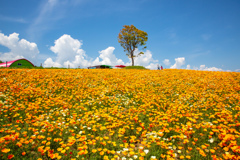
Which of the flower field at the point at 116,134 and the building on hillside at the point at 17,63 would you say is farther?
the building on hillside at the point at 17,63

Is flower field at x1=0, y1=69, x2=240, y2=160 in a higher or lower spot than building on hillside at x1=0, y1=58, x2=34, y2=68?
lower

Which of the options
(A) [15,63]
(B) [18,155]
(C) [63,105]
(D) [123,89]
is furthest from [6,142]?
(A) [15,63]

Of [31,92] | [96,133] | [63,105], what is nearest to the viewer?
[96,133]

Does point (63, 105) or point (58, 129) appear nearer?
point (58, 129)

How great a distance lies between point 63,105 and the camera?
6.35 metres

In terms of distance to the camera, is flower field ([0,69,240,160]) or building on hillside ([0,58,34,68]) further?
building on hillside ([0,58,34,68])

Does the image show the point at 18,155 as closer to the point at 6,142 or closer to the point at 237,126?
the point at 6,142

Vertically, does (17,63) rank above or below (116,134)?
above

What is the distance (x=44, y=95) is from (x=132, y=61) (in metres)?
47.4

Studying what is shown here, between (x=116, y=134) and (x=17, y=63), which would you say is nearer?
(x=116, y=134)

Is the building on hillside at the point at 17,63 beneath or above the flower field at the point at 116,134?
above

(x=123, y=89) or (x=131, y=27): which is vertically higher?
(x=131, y=27)

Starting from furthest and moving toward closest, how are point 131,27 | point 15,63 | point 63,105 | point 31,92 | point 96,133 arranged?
1. point 131,27
2. point 15,63
3. point 31,92
4. point 63,105
5. point 96,133

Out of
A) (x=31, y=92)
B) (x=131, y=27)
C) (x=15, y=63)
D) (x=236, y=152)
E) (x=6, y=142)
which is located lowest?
(x=236, y=152)
